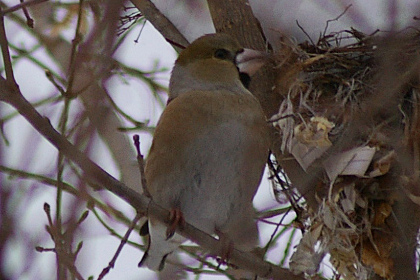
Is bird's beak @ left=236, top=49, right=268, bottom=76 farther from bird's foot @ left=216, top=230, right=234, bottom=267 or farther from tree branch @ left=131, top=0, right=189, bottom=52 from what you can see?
bird's foot @ left=216, top=230, right=234, bottom=267

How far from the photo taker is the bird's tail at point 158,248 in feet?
11.2

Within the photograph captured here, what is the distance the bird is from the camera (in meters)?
3.23

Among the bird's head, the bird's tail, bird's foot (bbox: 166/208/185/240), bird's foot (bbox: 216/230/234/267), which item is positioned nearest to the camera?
bird's foot (bbox: 166/208/185/240)

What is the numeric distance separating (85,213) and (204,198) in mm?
964

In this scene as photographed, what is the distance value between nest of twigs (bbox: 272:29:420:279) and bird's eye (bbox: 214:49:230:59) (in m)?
0.42

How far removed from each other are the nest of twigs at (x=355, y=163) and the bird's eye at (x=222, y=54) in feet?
1.36

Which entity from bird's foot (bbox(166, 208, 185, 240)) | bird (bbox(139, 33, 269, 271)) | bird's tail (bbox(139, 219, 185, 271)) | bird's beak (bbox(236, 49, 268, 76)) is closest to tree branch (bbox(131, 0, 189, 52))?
bird's beak (bbox(236, 49, 268, 76))

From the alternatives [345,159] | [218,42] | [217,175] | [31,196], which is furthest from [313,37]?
[31,196]

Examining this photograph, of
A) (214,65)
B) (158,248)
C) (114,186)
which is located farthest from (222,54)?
(114,186)

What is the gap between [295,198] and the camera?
3.71 m

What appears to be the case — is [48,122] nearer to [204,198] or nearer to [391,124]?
[204,198]

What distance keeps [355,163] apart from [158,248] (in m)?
0.98

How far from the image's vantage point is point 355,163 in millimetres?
3289

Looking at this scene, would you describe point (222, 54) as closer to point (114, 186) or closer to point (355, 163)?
point (355, 163)
